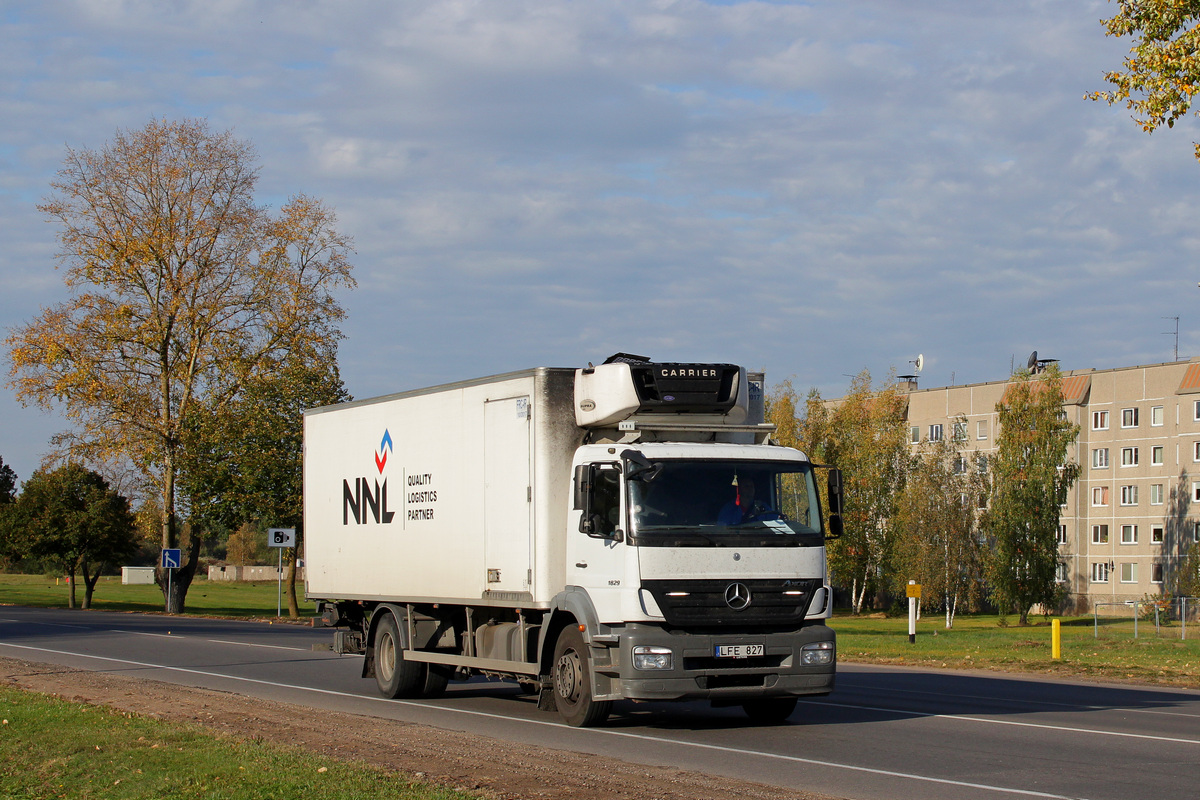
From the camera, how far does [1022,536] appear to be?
6241 cm

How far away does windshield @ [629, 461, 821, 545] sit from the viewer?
1221 cm

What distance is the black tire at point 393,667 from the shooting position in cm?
1611

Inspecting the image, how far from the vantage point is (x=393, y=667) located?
1628 centimetres

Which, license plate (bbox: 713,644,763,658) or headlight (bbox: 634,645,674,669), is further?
license plate (bbox: 713,644,763,658)

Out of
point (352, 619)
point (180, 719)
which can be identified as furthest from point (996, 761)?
point (352, 619)

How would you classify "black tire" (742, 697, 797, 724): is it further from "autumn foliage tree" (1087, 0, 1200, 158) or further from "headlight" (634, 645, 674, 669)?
"autumn foliage tree" (1087, 0, 1200, 158)

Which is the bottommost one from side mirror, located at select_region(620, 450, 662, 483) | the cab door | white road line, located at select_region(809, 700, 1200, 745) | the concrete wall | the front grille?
the concrete wall

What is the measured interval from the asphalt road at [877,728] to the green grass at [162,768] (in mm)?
2690

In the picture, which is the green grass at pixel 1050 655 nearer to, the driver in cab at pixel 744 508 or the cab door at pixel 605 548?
the driver in cab at pixel 744 508

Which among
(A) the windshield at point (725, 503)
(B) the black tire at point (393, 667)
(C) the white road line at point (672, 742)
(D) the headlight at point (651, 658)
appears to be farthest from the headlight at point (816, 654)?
(B) the black tire at point (393, 667)

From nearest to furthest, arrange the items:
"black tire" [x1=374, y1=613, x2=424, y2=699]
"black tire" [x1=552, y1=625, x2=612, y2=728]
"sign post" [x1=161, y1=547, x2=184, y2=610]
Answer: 1. "black tire" [x1=552, y1=625, x2=612, y2=728]
2. "black tire" [x1=374, y1=613, x2=424, y2=699]
3. "sign post" [x1=161, y1=547, x2=184, y2=610]

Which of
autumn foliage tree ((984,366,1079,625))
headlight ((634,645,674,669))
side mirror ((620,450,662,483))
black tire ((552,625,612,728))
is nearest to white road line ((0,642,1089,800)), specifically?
black tire ((552,625,612,728))

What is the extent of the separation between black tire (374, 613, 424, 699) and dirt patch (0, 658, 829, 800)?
5.66ft

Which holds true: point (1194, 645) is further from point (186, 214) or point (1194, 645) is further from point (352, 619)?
point (186, 214)
